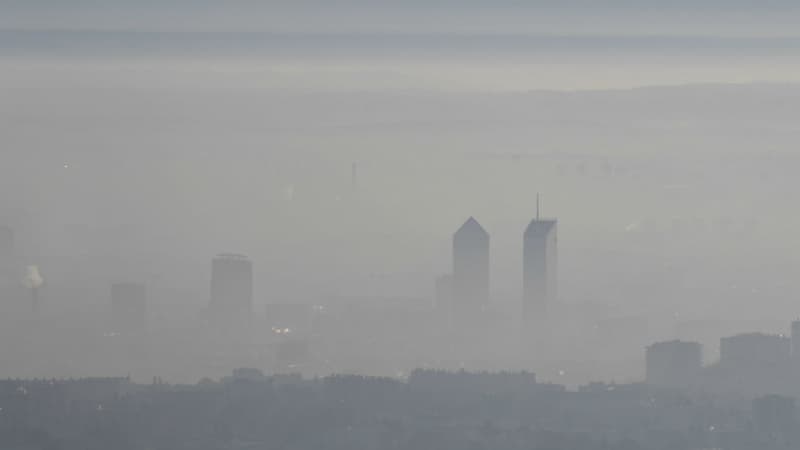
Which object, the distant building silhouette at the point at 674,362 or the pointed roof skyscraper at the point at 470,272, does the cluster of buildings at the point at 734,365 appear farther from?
the pointed roof skyscraper at the point at 470,272

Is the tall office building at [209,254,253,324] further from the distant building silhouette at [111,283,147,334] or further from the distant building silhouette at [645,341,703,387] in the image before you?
the distant building silhouette at [645,341,703,387]

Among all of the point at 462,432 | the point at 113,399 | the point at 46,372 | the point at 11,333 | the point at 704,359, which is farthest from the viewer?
the point at 704,359

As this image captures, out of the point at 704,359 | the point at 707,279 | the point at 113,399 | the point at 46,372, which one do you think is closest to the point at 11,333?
the point at 46,372

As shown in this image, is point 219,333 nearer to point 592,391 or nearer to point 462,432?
point 592,391

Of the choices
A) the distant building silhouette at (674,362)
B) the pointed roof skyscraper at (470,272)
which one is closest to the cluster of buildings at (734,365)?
the distant building silhouette at (674,362)

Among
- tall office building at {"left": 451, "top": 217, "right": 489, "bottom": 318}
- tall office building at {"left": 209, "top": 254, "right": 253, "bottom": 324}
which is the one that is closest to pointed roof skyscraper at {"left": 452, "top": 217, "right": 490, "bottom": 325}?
tall office building at {"left": 451, "top": 217, "right": 489, "bottom": 318}

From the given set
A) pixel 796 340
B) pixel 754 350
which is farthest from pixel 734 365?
pixel 796 340
